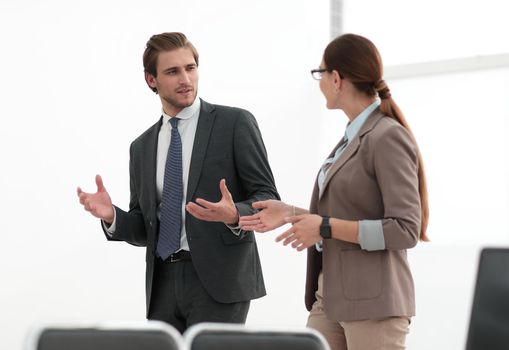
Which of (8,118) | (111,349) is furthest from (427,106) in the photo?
(111,349)

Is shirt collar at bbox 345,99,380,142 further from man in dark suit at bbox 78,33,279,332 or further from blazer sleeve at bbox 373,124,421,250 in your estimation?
man in dark suit at bbox 78,33,279,332

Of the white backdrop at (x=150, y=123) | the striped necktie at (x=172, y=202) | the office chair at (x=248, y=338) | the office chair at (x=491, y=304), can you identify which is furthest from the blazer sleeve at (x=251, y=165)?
the white backdrop at (x=150, y=123)

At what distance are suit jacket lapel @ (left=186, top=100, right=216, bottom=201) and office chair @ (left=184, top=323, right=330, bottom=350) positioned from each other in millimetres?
1533

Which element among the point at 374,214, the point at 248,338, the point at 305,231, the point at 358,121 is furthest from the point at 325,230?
the point at 248,338

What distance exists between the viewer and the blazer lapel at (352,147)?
2719mm

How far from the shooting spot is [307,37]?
626cm

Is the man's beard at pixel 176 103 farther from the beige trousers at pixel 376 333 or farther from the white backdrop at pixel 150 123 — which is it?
the white backdrop at pixel 150 123

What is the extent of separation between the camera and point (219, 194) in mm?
3115

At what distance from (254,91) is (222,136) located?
296 centimetres

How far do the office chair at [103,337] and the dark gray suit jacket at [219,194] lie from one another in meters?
1.44

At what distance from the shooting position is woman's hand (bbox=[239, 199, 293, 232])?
284 cm

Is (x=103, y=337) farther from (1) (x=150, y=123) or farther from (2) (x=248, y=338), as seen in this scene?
(1) (x=150, y=123)

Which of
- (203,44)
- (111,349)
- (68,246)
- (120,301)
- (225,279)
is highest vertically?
(203,44)

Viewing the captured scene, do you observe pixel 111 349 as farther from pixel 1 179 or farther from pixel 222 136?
pixel 1 179
